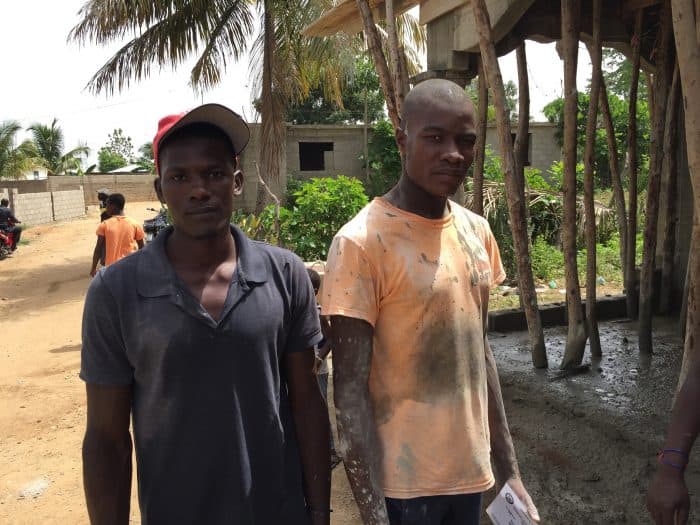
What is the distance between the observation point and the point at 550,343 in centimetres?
555

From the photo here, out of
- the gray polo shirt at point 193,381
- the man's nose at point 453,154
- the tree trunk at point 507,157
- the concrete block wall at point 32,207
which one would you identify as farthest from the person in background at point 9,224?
the man's nose at point 453,154

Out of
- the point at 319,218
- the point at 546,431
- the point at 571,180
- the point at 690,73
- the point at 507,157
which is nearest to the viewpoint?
the point at 690,73

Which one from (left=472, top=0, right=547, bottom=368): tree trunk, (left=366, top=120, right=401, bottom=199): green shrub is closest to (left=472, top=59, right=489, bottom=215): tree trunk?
(left=472, top=0, right=547, bottom=368): tree trunk

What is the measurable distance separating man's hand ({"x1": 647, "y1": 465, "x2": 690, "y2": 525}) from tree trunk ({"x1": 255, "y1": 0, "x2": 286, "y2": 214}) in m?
10.0

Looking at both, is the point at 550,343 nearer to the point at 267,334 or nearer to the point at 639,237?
the point at 267,334

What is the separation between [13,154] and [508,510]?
28117 millimetres

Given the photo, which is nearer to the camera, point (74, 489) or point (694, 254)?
point (694, 254)

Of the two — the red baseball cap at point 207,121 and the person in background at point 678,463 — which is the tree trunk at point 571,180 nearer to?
the person in background at point 678,463

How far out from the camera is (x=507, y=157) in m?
3.85

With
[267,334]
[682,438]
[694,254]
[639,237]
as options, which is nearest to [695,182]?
[694,254]

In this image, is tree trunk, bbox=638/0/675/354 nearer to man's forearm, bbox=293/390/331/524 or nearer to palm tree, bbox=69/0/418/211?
man's forearm, bbox=293/390/331/524

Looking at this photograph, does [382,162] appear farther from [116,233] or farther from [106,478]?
[106,478]

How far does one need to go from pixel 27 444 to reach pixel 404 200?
403cm

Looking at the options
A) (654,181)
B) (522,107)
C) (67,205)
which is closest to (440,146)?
(654,181)
